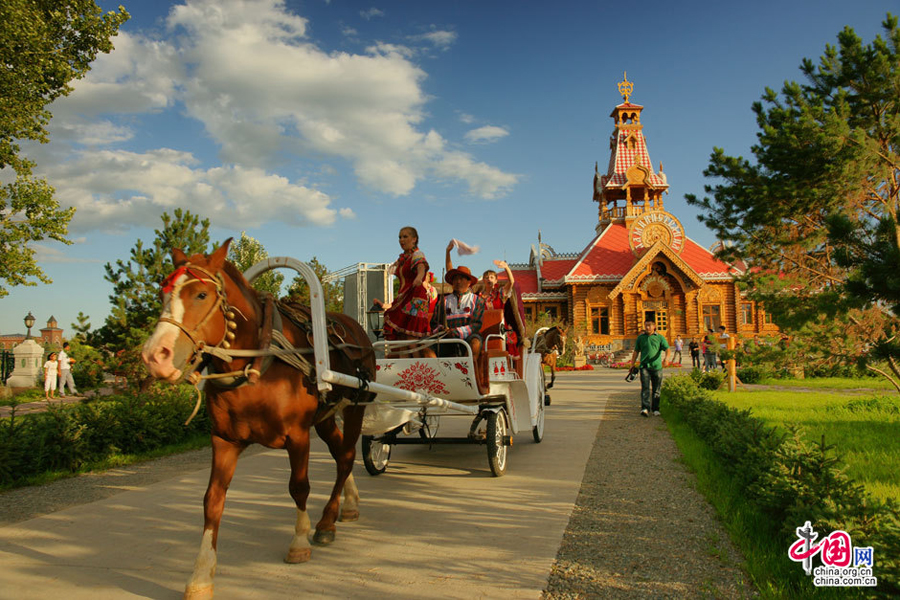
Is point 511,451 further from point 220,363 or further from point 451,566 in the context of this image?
point 220,363

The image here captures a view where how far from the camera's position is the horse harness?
3227 millimetres

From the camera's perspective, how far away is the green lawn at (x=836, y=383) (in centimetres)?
1550

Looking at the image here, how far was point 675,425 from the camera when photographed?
9.99 metres

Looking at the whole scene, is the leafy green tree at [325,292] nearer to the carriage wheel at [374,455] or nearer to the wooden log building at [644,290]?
the wooden log building at [644,290]

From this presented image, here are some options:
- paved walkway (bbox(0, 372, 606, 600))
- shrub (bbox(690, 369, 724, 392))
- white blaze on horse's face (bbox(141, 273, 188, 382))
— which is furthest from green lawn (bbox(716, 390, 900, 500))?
white blaze on horse's face (bbox(141, 273, 188, 382))

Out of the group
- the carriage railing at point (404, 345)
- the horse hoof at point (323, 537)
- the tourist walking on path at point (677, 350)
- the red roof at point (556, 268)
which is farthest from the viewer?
the red roof at point (556, 268)

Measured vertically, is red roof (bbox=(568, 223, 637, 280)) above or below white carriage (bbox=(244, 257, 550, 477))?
above

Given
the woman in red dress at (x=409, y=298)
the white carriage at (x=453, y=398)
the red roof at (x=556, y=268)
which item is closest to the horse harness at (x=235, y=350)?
the white carriage at (x=453, y=398)

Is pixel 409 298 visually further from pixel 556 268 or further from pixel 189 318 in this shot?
pixel 556 268

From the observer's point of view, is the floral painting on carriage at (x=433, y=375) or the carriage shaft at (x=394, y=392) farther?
the floral painting on carriage at (x=433, y=375)

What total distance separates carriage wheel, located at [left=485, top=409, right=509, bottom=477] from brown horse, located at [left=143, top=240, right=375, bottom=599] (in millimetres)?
2325

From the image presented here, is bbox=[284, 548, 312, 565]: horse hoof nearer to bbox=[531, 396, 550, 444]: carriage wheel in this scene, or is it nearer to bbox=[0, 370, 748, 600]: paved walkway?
bbox=[0, 370, 748, 600]: paved walkway

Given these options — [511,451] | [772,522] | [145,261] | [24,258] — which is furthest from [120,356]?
A: [772,522]

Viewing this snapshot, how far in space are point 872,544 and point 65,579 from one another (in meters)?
5.04
